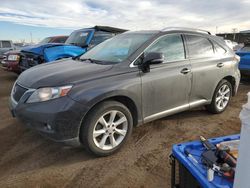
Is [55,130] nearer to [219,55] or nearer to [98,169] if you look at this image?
[98,169]

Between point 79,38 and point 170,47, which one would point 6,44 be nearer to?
point 79,38

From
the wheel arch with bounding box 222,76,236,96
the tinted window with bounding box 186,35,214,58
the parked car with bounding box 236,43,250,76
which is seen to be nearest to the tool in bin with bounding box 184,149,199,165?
the tinted window with bounding box 186,35,214,58

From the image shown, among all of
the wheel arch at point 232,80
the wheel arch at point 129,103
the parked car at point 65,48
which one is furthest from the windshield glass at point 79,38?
the wheel arch at point 129,103

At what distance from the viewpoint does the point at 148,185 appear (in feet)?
8.45

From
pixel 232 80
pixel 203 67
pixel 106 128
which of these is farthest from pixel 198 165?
pixel 232 80

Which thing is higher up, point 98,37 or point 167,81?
point 98,37

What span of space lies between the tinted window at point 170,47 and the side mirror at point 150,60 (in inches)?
11.6

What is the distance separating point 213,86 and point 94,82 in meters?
2.41

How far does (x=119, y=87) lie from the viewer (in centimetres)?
307

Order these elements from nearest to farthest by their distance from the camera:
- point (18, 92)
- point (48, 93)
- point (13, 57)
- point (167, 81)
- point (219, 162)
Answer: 1. point (219, 162)
2. point (48, 93)
3. point (18, 92)
4. point (167, 81)
5. point (13, 57)

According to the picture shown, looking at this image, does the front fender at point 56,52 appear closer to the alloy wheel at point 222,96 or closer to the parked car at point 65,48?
the parked car at point 65,48

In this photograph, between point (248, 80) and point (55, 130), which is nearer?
point (55, 130)

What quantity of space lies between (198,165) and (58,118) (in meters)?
1.70

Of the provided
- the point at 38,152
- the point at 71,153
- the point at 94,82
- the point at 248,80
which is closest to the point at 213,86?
the point at 94,82
